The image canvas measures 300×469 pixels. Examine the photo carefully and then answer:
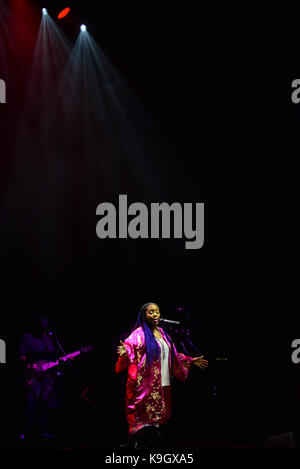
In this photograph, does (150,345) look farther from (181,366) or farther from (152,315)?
(181,366)

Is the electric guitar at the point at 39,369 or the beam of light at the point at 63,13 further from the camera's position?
the beam of light at the point at 63,13

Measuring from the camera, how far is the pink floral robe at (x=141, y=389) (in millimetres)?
4586

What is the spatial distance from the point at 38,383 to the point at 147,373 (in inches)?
69.8

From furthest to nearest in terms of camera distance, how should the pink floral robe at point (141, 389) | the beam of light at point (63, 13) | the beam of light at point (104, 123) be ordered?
the beam of light at point (104, 123)
the beam of light at point (63, 13)
the pink floral robe at point (141, 389)

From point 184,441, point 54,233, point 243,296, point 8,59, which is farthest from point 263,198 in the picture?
point 8,59

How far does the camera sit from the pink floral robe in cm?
459

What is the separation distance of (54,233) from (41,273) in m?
0.60

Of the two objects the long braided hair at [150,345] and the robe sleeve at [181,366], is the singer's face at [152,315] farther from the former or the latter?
the robe sleeve at [181,366]

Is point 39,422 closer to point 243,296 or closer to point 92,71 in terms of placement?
point 243,296

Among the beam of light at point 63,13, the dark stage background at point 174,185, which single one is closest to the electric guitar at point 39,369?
the dark stage background at point 174,185

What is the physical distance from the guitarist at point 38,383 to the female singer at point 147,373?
152cm

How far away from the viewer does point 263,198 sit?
730 cm

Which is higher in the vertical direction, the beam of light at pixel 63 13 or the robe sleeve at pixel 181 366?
the beam of light at pixel 63 13

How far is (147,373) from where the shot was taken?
4.66 metres
